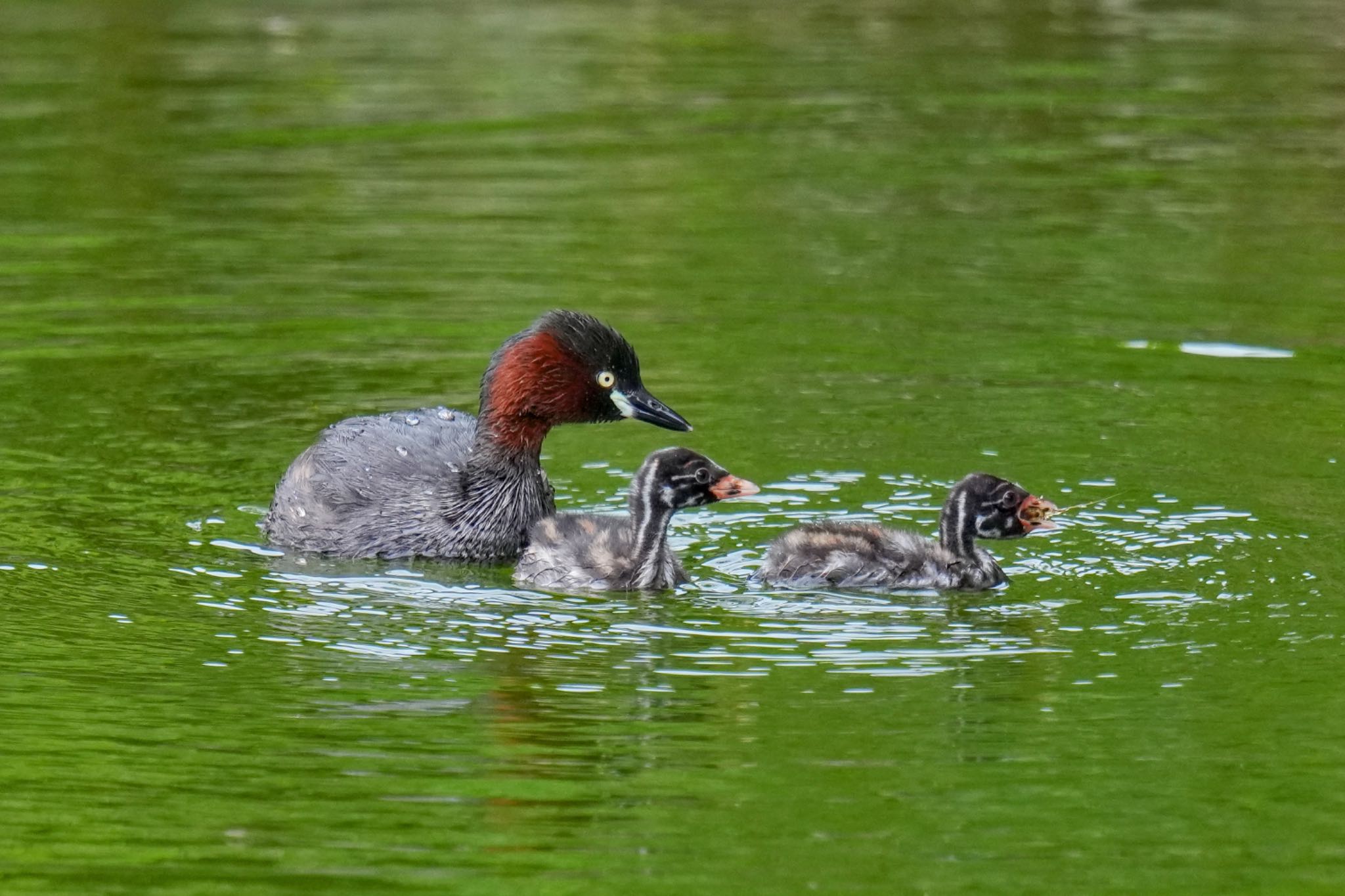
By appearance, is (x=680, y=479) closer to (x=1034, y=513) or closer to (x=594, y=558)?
(x=594, y=558)

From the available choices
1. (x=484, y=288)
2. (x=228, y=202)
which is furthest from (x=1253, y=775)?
(x=228, y=202)

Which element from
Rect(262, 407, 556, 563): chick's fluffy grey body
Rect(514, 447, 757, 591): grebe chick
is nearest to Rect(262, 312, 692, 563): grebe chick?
Rect(262, 407, 556, 563): chick's fluffy grey body

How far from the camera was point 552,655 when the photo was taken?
26.6 ft

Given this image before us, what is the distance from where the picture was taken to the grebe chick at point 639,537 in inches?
353

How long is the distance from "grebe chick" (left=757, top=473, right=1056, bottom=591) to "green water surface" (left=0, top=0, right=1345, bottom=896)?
0.14 m

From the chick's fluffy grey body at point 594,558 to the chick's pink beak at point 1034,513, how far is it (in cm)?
131

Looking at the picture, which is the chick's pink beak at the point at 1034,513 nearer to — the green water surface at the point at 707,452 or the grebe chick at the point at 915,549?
the grebe chick at the point at 915,549

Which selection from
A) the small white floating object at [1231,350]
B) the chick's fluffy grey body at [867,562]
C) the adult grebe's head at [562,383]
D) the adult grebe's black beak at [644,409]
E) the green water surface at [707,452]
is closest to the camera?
the green water surface at [707,452]

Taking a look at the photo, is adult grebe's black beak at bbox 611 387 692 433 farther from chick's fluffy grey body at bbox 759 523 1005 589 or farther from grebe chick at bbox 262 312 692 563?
chick's fluffy grey body at bbox 759 523 1005 589

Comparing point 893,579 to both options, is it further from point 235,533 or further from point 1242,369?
point 1242,369

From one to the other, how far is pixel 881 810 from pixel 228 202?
37.3 ft

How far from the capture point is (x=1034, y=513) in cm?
916

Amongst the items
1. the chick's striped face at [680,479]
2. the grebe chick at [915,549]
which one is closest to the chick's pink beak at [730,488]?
the chick's striped face at [680,479]

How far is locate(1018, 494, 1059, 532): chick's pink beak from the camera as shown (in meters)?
9.15
